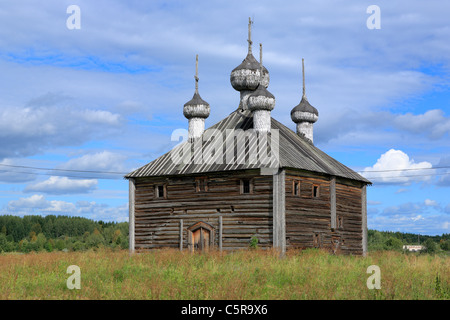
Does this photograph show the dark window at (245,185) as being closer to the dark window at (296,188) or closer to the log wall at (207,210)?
the log wall at (207,210)

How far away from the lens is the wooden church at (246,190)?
2430cm

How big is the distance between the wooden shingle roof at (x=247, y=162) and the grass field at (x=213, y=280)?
25.8 feet

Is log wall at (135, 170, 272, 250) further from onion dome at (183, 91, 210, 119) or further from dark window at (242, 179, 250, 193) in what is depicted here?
onion dome at (183, 91, 210, 119)

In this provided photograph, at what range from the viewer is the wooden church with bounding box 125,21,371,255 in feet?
79.7

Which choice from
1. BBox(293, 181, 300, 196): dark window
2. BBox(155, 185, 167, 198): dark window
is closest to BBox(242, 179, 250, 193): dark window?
BBox(293, 181, 300, 196): dark window

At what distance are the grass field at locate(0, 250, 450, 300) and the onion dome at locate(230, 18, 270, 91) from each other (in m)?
14.6

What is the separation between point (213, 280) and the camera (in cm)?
1316

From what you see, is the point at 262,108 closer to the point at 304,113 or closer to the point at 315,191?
the point at 315,191

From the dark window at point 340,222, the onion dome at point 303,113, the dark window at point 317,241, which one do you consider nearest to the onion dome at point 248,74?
the onion dome at point 303,113

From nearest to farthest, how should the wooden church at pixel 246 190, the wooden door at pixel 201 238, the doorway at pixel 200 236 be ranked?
the wooden church at pixel 246 190 < the doorway at pixel 200 236 < the wooden door at pixel 201 238

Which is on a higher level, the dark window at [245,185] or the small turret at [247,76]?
the small turret at [247,76]
